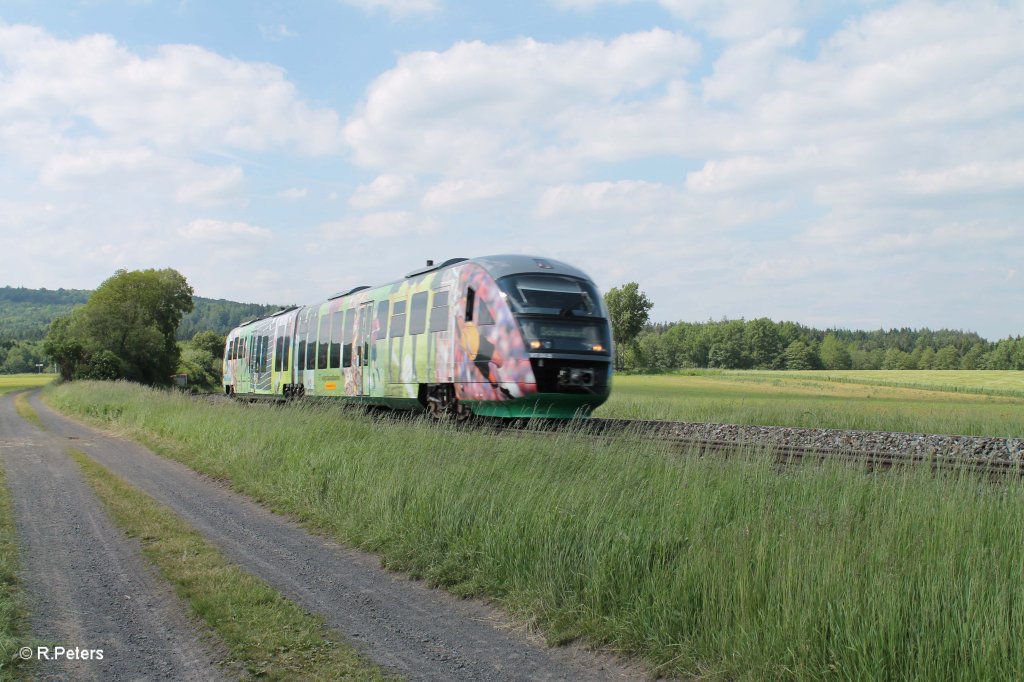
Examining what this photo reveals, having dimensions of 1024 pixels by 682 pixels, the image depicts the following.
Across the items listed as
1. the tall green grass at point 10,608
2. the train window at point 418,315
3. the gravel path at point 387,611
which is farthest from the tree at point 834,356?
the tall green grass at point 10,608

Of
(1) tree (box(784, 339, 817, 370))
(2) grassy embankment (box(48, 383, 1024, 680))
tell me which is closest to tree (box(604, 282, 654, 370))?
(1) tree (box(784, 339, 817, 370))

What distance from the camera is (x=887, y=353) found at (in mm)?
137625

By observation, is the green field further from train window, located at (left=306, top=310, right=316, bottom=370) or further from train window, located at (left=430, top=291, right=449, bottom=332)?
train window, located at (left=430, top=291, right=449, bottom=332)

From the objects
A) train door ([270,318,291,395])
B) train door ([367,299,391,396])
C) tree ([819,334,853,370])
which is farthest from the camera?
tree ([819,334,853,370])

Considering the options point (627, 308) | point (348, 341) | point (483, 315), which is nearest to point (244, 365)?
point (348, 341)

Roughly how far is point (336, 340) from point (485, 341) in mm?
8876

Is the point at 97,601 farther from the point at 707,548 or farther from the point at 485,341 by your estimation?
the point at 485,341

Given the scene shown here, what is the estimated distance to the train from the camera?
14531 mm

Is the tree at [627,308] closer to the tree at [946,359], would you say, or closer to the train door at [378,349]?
the tree at [946,359]

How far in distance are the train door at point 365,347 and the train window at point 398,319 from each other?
1.46 metres

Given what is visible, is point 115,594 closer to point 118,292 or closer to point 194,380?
point 118,292

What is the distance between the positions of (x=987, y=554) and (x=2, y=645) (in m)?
6.20

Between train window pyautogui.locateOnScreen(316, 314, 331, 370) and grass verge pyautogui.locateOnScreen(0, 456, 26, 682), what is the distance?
14674 millimetres

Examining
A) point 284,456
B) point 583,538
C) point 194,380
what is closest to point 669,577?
point 583,538
